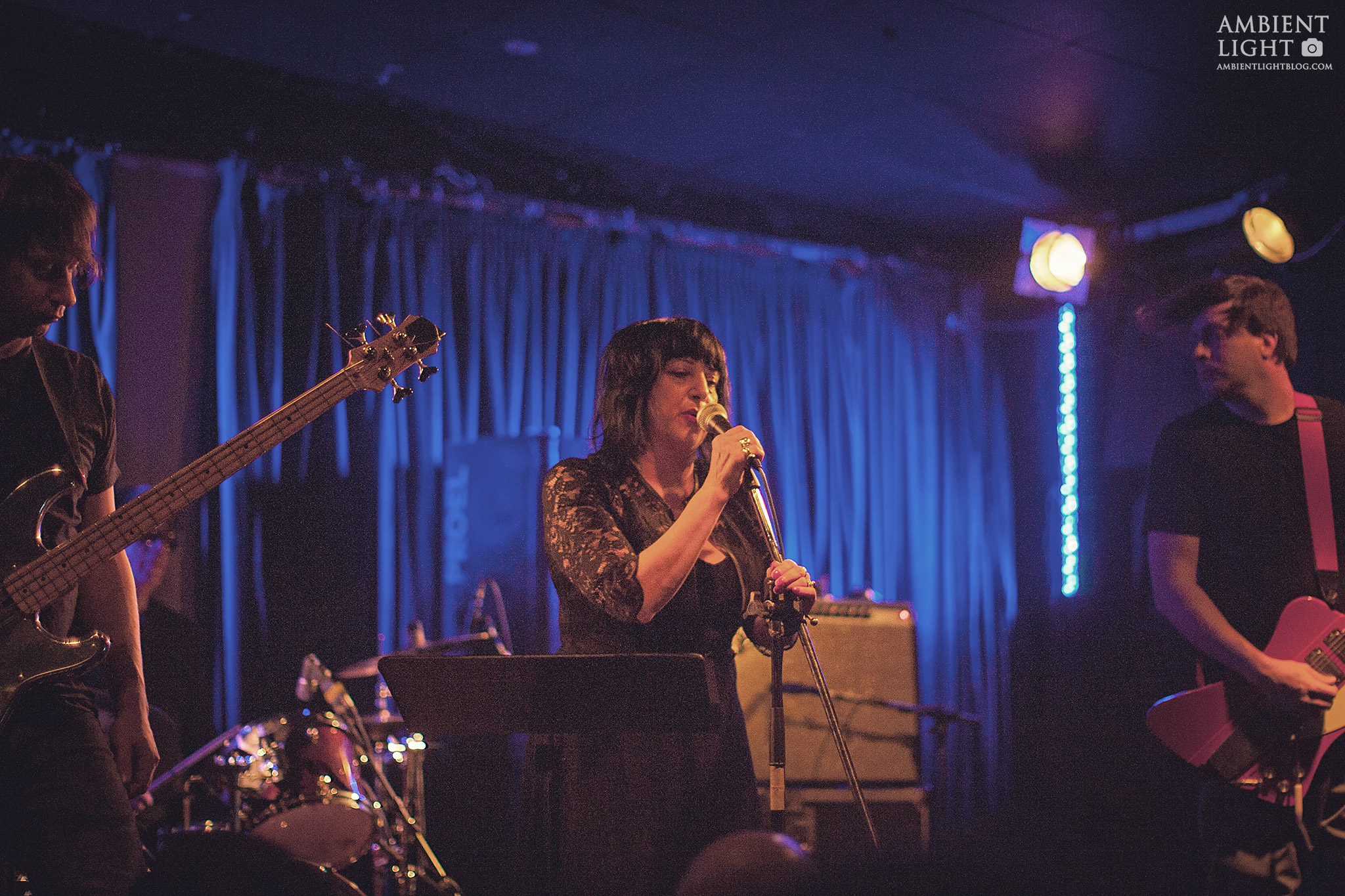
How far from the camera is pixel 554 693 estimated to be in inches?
69.2

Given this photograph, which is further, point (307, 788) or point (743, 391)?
point (743, 391)

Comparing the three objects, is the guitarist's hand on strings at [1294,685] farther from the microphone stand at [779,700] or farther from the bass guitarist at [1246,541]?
the microphone stand at [779,700]

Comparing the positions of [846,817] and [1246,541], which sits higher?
[1246,541]

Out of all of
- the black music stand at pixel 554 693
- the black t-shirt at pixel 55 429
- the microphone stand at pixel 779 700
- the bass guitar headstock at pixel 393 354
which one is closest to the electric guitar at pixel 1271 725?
the microphone stand at pixel 779 700

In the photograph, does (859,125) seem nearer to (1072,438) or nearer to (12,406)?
(1072,438)

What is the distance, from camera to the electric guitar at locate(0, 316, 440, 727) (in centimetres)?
170

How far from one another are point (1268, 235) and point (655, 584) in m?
4.08

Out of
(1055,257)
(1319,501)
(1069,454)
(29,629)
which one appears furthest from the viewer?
(1069,454)

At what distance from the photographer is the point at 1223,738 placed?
2.74m

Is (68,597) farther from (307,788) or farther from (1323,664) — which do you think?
(1323,664)

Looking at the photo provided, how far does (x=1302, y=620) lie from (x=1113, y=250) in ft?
12.4

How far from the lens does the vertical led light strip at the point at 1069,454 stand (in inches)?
244

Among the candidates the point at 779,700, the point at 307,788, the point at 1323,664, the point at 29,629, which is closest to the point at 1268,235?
the point at 1323,664

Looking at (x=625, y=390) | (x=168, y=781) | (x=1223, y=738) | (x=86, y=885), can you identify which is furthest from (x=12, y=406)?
(x=1223, y=738)
